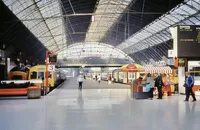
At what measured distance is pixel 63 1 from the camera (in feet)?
120

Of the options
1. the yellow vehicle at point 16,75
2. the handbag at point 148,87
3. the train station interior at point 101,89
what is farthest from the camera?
the yellow vehicle at point 16,75

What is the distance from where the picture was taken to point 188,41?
883 inches

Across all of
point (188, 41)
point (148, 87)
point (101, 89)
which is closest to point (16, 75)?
point (101, 89)

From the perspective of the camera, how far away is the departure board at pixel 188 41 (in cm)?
2241

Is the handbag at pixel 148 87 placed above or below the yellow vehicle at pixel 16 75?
below

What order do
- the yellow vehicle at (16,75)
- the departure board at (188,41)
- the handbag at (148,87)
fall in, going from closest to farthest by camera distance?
1. the handbag at (148,87)
2. the departure board at (188,41)
3. the yellow vehicle at (16,75)

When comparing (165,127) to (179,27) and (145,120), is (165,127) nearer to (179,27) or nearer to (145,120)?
(145,120)

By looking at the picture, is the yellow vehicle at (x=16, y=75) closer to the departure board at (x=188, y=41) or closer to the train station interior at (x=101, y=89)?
the train station interior at (x=101, y=89)

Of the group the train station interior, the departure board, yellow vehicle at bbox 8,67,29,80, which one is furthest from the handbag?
yellow vehicle at bbox 8,67,29,80

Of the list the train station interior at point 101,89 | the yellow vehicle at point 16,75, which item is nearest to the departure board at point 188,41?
the train station interior at point 101,89

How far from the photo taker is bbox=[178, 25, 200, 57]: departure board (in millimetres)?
22406

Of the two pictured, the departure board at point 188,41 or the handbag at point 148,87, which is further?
the departure board at point 188,41

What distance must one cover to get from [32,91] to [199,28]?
13.6m

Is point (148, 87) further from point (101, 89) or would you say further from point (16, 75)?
point (16, 75)
